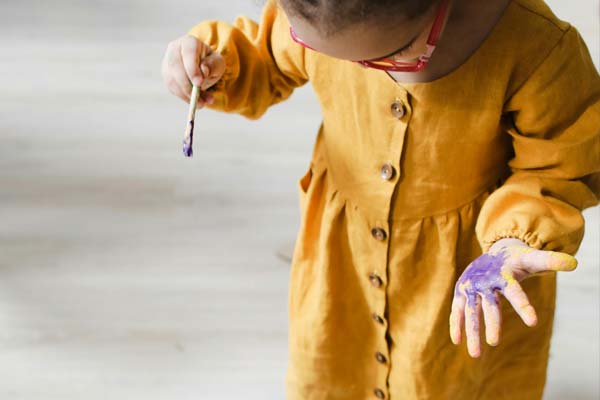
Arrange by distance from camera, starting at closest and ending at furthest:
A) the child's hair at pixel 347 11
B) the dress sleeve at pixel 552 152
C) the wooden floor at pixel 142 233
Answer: the child's hair at pixel 347 11 < the dress sleeve at pixel 552 152 < the wooden floor at pixel 142 233

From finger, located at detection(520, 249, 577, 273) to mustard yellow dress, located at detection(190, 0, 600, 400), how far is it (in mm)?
43

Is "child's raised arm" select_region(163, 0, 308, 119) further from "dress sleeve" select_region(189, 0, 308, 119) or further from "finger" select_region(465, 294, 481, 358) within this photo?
"finger" select_region(465, 294, 481, 358)

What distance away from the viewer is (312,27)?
550mm

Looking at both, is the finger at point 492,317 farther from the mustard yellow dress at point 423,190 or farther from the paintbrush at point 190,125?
the paintbrush at point 190,125

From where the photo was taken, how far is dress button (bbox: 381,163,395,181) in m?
0.70

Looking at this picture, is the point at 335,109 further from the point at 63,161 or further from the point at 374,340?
the point at 63,161

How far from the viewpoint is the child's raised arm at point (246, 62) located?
71cm

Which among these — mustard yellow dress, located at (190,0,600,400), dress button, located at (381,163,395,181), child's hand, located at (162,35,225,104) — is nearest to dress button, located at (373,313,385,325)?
mustard yellow dress, located at (190,0,600,400)

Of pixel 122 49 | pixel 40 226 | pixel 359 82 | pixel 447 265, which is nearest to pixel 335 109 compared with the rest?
pixel 359 82

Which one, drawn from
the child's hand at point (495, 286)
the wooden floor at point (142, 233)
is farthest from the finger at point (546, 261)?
the wooden floor at point (142, 233)

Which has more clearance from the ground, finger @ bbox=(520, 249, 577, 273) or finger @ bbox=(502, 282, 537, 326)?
finger @ bbox=(520, 249, 577, 273)

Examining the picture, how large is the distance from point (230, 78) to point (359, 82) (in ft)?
0.39

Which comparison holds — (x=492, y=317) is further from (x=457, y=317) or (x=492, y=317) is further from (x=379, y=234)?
(x=379, y=234)

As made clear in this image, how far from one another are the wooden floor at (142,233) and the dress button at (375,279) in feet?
1.23
